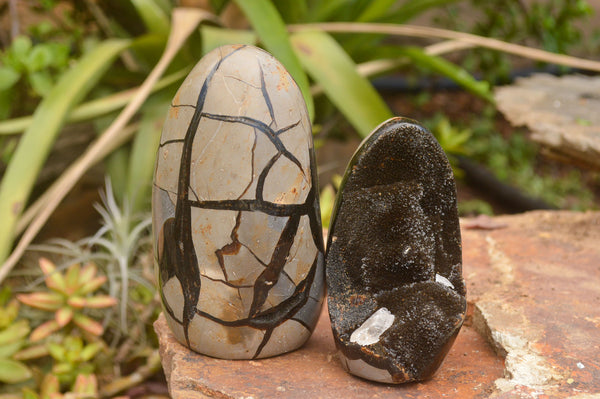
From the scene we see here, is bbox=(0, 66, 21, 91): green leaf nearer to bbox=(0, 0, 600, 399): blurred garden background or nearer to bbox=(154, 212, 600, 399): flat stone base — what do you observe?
bbox=(0, 0, 600, 399): blurred garden background

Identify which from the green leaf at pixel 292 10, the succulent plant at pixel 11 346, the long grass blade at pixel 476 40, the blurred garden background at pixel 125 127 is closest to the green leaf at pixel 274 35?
the blurred garden background at pixel 125 127

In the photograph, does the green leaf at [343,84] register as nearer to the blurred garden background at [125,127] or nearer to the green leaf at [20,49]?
the blurred garden background at [125,127]

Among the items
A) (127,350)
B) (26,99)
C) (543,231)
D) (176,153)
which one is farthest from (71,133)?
(543,231)

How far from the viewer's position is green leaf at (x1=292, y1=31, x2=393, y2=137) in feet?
5.56

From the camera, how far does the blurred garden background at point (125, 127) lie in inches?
54.4

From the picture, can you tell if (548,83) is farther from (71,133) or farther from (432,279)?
(71,133)

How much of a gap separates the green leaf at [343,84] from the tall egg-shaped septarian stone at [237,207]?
75cm

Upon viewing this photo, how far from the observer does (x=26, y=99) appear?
6.96 feet

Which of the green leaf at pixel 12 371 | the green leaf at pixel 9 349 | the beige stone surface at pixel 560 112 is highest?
the beige stone surface at pixel 560 112

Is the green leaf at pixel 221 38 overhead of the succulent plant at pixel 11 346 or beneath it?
overhead

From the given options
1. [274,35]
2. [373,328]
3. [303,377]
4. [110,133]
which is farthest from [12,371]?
[274,35]

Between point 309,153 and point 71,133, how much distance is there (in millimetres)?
1763

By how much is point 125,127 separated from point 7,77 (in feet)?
1.44

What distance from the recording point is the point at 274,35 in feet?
5.24
